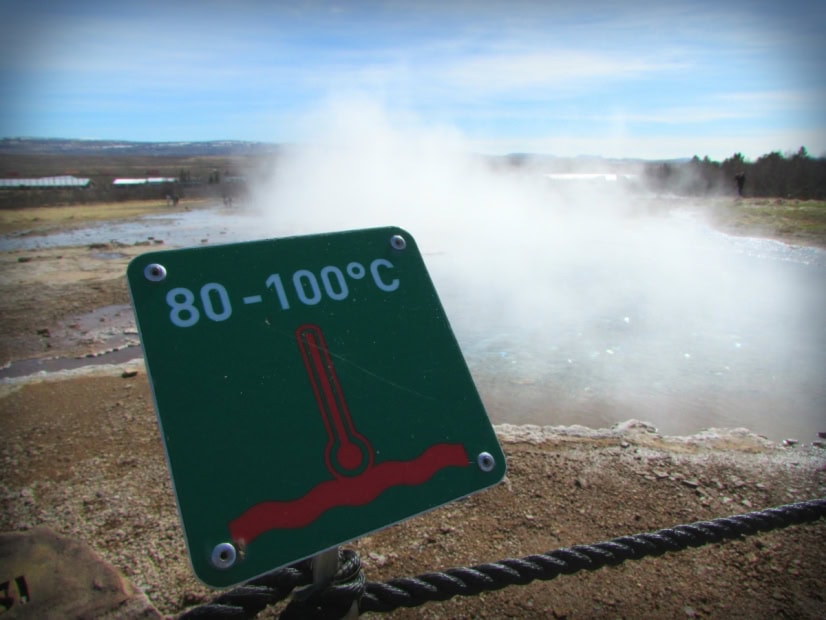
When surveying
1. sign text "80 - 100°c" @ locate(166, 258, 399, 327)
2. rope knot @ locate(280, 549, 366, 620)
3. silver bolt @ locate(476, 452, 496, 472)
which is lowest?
rope knot @ locate(280, 549, 366, 620)

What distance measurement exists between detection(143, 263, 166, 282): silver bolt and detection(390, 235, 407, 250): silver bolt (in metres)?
0.48

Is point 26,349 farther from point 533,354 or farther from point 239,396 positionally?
point 239,396

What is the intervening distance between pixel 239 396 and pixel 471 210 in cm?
1968

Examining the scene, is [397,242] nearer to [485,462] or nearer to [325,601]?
[485,462]

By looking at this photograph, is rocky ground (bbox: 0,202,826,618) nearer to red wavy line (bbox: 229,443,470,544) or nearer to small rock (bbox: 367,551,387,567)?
small rock (bbox: 367,551,387,567)

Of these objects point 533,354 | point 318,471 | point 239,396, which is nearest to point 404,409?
point 318,471

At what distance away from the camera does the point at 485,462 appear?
1.12 m

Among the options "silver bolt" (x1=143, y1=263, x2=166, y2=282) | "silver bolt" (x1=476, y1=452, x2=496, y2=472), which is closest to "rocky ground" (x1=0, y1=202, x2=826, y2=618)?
"silver bolt" (x1=476, y1=452, x2=496, y2=472)

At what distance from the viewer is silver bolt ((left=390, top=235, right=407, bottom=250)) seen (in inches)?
50.3

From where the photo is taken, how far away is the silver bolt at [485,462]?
111 cm

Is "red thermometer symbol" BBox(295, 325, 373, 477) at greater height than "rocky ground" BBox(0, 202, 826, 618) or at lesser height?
greater

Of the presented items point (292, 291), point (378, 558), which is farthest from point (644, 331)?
point (292, 291)

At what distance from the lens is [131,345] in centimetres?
682

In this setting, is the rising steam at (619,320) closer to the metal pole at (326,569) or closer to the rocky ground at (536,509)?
the rocky ground at (536,509)
